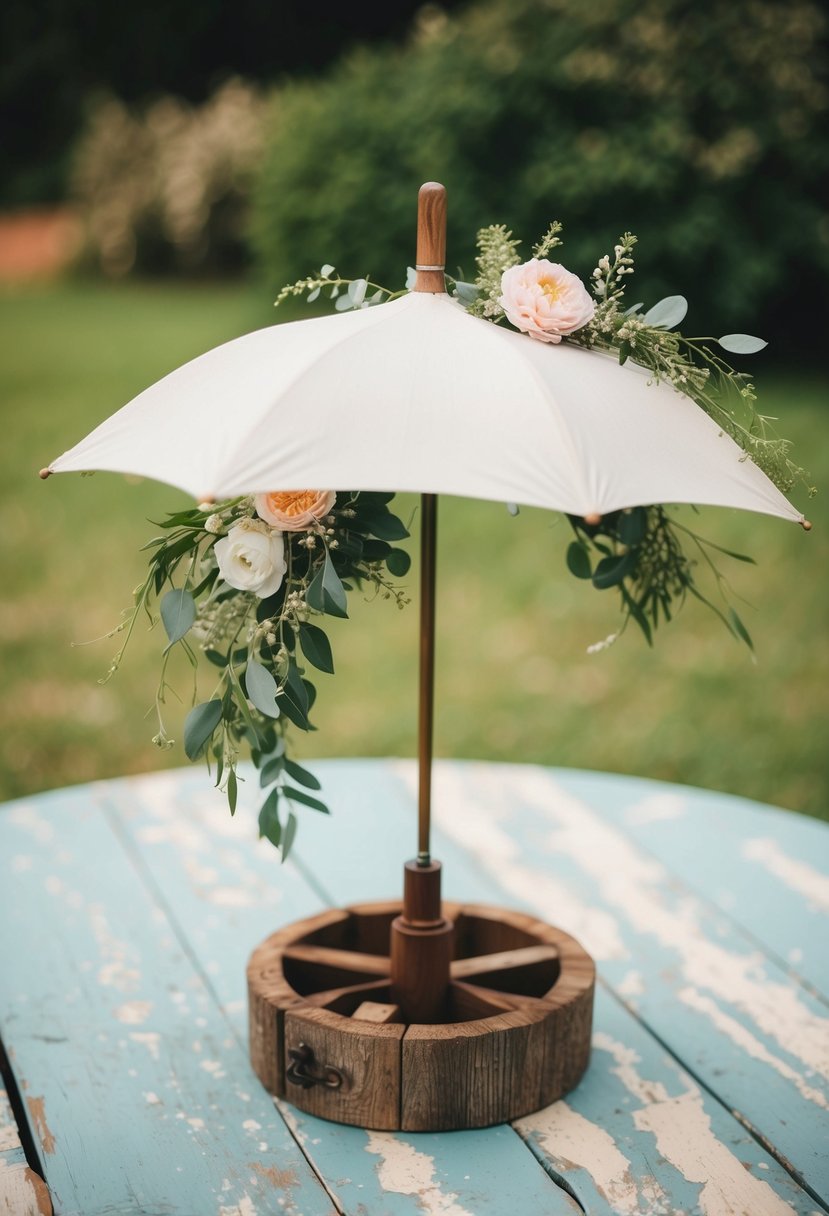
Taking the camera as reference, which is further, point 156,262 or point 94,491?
point 156,262

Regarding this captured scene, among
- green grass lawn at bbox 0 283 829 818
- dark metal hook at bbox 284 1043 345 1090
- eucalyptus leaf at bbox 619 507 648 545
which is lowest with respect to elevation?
dark metal hook at bbox 284 1043 345 1090

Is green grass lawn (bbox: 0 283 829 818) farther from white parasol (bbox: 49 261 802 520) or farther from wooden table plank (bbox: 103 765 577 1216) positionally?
white parasol (bbox: 49 261 802 520)

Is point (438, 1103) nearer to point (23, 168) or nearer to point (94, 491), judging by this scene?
point (94, 491)

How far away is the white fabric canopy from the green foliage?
5.49 meters

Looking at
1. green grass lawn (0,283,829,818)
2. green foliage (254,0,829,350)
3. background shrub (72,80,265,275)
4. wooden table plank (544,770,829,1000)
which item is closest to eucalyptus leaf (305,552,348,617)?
wooden table plank (544,770,829,1000)

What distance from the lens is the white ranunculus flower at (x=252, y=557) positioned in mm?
1458

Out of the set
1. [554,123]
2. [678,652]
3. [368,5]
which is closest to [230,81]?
[368,5]

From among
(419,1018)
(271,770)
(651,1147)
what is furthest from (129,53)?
(651,1147)

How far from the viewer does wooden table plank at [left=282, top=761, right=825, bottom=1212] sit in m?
1.49

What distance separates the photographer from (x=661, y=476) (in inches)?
52.2

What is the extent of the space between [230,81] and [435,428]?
13.0 m

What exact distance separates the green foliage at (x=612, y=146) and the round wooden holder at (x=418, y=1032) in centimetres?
549

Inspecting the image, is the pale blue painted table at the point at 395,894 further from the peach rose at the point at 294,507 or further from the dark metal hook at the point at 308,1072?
the peach rose at the point at 294,507

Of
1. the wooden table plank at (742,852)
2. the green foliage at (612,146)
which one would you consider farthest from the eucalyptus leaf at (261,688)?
the green foliage at (612,146)
